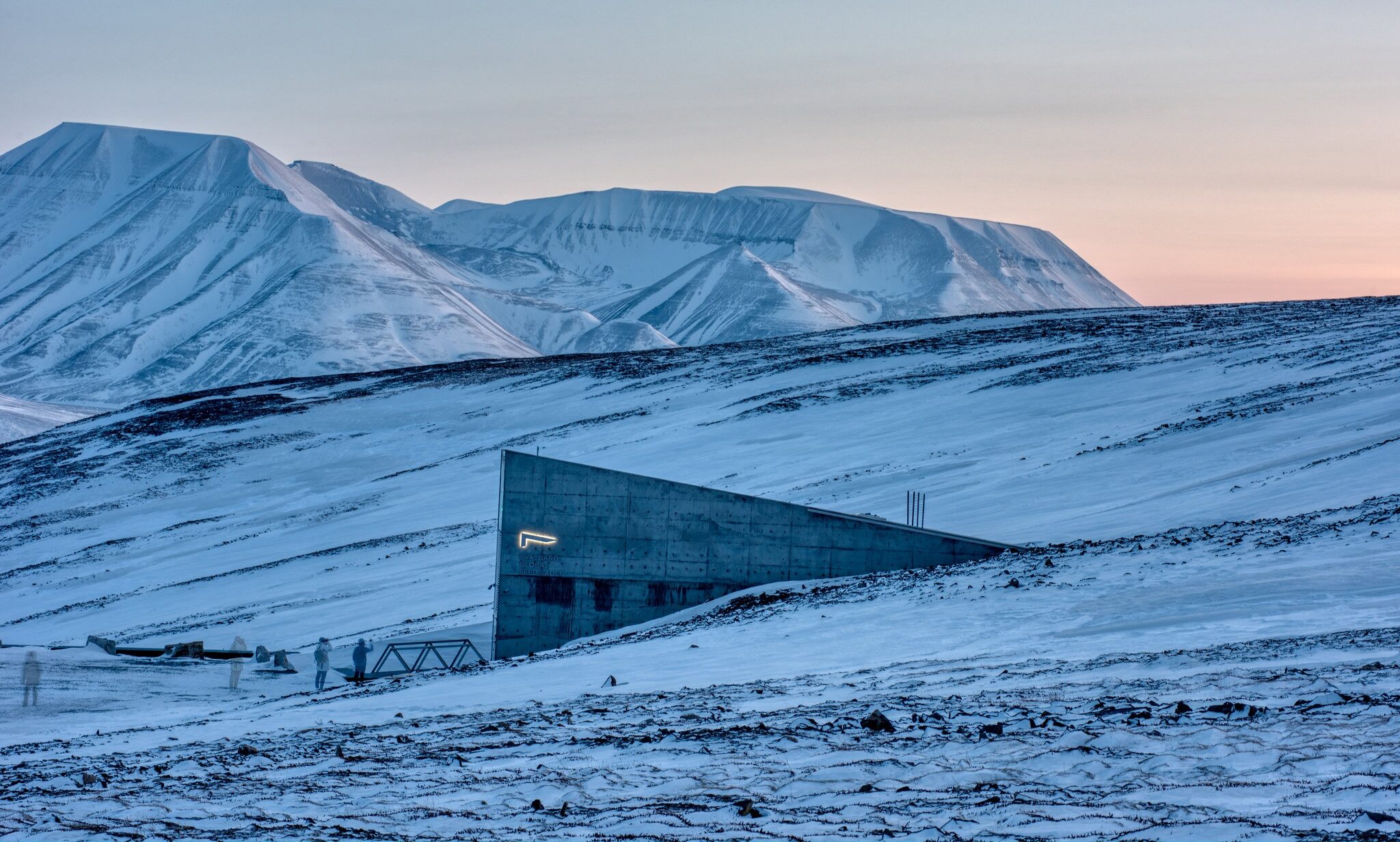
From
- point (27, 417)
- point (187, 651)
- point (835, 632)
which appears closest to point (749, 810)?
point (835, 632)

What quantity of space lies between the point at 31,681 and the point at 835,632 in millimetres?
10883

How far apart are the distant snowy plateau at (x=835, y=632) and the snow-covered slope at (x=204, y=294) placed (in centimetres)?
9681

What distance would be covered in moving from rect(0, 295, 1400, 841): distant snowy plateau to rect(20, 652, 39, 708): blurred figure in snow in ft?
1.14

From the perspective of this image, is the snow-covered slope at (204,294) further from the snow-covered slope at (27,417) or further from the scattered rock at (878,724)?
the scattered rock at (878,724)

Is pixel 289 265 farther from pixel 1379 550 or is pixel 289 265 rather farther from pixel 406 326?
pixel 1379 550

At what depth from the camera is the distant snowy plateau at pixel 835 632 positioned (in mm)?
9016

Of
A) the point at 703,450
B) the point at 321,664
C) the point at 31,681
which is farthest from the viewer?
the point at 703,450

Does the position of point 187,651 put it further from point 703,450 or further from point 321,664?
point 703,450

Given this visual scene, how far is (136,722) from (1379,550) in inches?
574

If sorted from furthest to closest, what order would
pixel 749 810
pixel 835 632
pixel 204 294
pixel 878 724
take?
pixel 204 294, pixel 835 632, pixel 878 724, pixel 749 810

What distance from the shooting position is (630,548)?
70.5 feet

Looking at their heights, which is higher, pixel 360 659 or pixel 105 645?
pixel 360 659

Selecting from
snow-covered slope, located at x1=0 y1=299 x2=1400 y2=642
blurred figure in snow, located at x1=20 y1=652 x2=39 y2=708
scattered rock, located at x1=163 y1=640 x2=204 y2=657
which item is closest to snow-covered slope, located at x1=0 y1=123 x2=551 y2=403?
snow-covered slope, located at x1=0 y1=299 x2=1400 y2=642

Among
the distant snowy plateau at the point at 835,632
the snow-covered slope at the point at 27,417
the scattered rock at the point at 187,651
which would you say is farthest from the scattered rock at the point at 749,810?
the snow-covered slope at the point at 27,417
